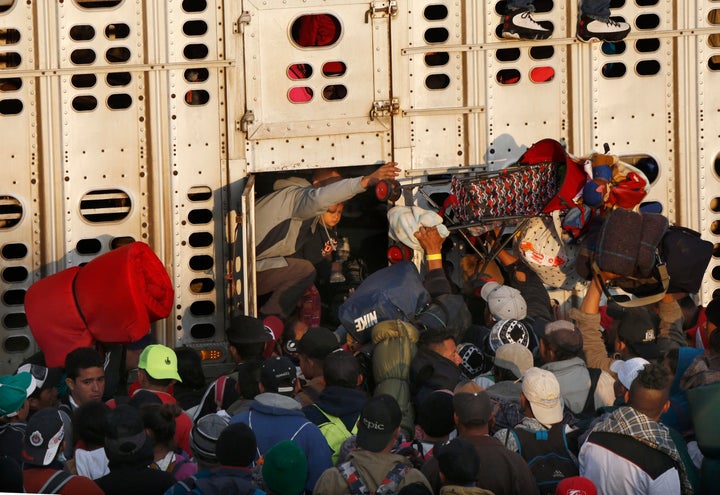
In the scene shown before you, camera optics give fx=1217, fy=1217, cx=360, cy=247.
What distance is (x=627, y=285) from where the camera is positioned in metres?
10.1

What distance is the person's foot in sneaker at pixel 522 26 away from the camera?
36.2 feet

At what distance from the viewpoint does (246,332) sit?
930cm

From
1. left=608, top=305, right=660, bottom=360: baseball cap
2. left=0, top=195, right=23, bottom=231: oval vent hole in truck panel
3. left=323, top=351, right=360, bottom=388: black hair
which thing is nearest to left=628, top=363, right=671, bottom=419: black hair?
left=323, top=351, right=360, bottom=388: black hair

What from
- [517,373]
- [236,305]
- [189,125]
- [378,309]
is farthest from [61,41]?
[517,373]

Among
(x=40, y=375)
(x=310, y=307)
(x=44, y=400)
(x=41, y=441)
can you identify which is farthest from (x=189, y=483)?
(x=310, y=307)

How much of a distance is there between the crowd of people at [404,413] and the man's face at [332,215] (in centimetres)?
158

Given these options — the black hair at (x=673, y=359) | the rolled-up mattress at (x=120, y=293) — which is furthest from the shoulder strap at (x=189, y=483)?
the rolled-up mattress at (x=120, y=293)

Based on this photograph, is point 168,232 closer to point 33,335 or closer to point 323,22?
point 33,335

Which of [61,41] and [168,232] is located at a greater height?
[61,41]

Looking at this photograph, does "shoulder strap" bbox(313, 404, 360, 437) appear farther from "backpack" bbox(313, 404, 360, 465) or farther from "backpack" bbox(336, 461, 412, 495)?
"backpack" bbox(336, 461, 412, 495)

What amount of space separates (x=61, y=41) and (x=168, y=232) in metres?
2.03

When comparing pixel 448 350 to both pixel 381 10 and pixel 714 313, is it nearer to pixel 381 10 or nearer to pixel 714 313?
pixel 714 313

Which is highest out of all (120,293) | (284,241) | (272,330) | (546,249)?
(284,241)

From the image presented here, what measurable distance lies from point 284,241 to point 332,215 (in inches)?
20.6
